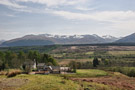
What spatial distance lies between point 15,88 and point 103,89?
16.0m

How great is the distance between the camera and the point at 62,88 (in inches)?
1182

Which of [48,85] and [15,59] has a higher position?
[48,85]

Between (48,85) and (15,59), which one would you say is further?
(15,59)

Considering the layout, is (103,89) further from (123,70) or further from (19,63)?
(19,63)

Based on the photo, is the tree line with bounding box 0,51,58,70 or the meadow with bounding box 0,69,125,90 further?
the tree line with bounding box 0,51,58,70

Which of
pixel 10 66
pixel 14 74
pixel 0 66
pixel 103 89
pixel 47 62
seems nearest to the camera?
pixel 103 89

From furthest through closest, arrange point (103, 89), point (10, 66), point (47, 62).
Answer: point (47, 62)
point (10, 66)
point (103, 89)

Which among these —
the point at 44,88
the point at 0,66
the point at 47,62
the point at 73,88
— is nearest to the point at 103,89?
the point at 73,88

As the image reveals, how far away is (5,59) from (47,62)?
24.2 metres

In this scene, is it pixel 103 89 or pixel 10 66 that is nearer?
pixel 103 89

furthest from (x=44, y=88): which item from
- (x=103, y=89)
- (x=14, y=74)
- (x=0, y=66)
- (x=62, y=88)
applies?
(x=0, y=66)

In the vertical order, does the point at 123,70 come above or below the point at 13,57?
below

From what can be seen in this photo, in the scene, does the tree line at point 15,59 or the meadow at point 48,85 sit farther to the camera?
the tree line at point 15,59

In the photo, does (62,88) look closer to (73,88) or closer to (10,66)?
(73,88)
